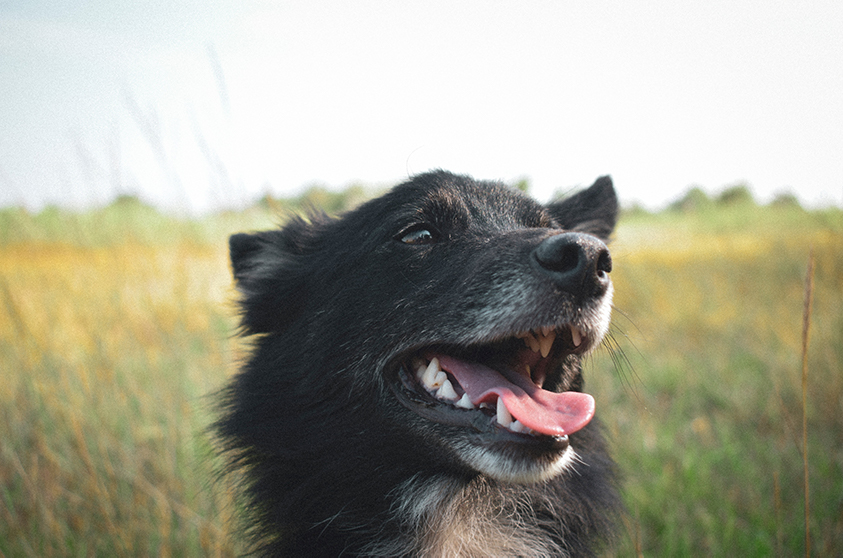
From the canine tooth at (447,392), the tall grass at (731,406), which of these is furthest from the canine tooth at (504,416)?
the tall grass at (731,406)

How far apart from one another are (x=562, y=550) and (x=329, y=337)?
1525 millimetres

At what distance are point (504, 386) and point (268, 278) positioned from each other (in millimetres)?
1510

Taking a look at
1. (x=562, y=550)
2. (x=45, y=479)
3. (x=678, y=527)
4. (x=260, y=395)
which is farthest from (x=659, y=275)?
(x=45, y=479)

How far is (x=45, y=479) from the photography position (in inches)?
138

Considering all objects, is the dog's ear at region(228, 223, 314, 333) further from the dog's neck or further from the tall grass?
the tall grass

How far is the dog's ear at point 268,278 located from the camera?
2570mm

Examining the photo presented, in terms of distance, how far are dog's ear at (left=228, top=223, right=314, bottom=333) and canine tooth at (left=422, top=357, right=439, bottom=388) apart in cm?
88

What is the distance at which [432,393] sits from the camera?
6.52 ft

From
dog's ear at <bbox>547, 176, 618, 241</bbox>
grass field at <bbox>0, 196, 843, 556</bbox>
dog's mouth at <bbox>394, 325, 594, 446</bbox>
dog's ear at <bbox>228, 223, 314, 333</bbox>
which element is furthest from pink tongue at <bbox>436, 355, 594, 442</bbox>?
dog's ear at <bbox>547, 176, 618, 241</bbox>

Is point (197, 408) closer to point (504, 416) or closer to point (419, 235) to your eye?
point (419, 235)

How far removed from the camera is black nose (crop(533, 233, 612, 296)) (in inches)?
→ 66.4

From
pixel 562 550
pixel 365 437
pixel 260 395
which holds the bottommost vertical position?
pixel 562 550

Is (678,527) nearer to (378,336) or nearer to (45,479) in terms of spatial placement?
(378,336)

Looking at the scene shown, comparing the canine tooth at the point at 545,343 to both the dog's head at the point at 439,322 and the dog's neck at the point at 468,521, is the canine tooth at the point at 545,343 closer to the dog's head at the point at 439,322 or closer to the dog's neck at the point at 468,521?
the dog's head at the point at 439,322
